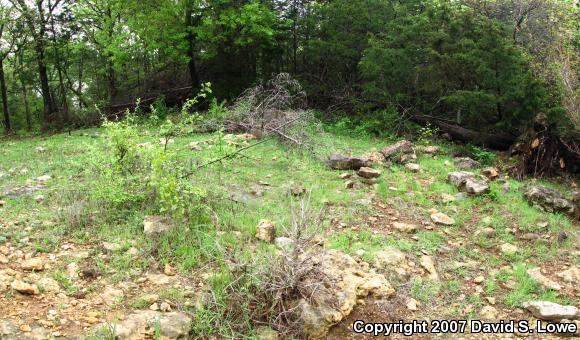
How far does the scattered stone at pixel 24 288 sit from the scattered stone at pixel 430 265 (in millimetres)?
3449

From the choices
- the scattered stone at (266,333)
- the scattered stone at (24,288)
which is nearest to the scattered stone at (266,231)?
the scattered stone at (266,333)

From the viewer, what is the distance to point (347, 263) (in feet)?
14.5

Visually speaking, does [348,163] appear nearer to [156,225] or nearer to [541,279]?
[541,279]

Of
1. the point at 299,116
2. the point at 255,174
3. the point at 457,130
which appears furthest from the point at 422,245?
the point at 457,130

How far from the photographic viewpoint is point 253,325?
355 centimetres

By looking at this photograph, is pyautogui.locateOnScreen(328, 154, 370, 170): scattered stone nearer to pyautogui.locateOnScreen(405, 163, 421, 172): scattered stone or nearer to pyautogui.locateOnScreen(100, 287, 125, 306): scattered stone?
pyautogui.locateOnScreen(405, 163, 421, 172): scattered stone

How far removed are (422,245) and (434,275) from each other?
0.59 metres

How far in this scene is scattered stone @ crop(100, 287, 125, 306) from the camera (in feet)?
11.7

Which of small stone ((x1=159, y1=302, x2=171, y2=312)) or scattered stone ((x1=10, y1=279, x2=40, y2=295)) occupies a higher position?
scattered stone ((x1=10, y1=279, x2=40, y2=295))

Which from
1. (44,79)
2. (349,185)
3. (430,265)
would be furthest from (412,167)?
(44,79)

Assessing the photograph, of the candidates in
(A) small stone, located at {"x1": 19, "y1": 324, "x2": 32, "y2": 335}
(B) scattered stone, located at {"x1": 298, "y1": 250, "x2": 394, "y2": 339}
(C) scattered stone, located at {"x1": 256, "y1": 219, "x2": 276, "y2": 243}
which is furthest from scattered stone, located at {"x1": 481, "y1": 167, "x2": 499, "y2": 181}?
(A) small stone, located at {"x1": 19, "y1": 324, "x2": 32, "y2": 335}

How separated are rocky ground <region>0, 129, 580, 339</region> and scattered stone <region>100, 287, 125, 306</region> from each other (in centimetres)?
1

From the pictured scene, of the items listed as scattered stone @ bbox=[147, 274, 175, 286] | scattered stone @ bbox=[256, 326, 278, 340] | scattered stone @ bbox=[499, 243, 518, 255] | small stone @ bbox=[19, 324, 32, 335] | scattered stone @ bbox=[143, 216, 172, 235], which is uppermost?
scattered stone @ bbox=[143, 216, 172, 235]

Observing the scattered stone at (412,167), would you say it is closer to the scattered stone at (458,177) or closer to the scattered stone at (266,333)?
the scattered stone at (458,177)
